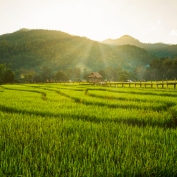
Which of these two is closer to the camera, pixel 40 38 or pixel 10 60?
pixel 10 60

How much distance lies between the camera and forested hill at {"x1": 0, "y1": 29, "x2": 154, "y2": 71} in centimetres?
12562

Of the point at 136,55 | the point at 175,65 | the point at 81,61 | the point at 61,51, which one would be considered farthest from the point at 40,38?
the point at 175,65

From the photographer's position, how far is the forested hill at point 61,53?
12562 centimetres

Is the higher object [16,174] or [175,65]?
[175,65]

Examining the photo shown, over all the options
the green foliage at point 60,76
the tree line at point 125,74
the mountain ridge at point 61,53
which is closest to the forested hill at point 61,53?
the mountain ridge at point 61,53

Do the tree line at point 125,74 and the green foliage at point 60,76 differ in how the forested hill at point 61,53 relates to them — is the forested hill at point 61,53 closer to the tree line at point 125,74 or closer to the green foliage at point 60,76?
the green foliage at point 60,76

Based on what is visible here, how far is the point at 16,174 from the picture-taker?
7.54 feet

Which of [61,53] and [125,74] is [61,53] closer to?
[61,53]

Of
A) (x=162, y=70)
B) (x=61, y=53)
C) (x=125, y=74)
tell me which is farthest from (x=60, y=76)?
(x=61, y=53)

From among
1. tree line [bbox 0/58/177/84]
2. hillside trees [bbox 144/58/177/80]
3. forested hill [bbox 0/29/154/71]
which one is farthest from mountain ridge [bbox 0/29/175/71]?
hillside trees [bbox 144/58/177/80]

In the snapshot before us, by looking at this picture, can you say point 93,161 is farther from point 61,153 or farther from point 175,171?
point 175,171

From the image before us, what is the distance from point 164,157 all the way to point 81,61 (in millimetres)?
141575

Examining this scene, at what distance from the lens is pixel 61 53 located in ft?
464

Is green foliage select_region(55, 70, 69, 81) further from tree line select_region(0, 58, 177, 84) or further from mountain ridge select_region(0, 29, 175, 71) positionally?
mountain ridge select_region(0, 29, 175, 71)
